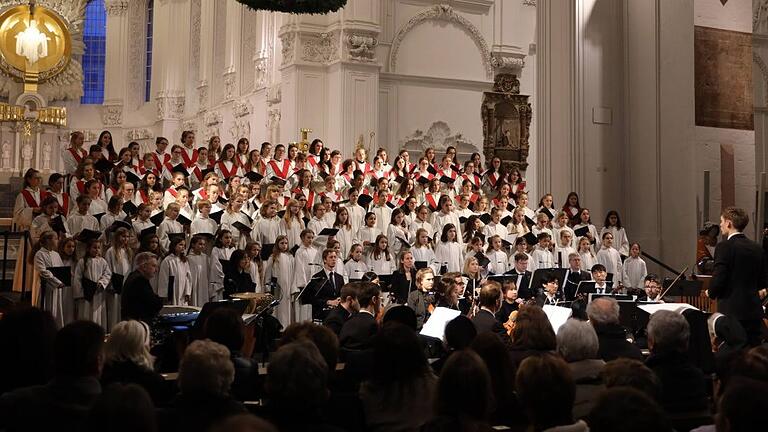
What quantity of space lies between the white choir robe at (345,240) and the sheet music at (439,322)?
19.4 ft

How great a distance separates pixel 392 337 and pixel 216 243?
820 centimetres

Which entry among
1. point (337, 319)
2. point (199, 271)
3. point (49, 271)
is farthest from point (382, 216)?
point (337, 319)

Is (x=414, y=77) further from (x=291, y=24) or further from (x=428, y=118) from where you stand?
(x=291, y=24)

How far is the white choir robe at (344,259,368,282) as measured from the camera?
12.7 meters

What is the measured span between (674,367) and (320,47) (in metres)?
15.7

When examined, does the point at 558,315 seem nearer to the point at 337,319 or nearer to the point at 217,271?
the point at 337,319

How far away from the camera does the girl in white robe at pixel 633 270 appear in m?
14.1

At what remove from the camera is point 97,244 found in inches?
428

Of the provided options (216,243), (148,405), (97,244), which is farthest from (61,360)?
(216,243)

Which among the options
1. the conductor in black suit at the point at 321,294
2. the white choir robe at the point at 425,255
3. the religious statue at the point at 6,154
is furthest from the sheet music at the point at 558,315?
the religious statue at the point at 6,154

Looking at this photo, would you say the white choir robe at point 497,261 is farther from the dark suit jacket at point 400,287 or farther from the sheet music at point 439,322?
the sheet music at point 439,322

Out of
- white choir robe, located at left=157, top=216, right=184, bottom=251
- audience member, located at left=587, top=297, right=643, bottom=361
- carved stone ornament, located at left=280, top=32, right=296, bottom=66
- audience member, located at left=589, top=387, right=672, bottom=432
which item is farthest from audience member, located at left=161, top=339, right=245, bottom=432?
carved stone ornament, located at left=280, top=32, right=296, bottom=66

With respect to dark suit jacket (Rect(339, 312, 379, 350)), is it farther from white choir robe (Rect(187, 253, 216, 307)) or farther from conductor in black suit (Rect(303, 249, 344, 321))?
white choir robe (Rect(187, 253, 216, 307))

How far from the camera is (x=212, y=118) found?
80.3 ft
